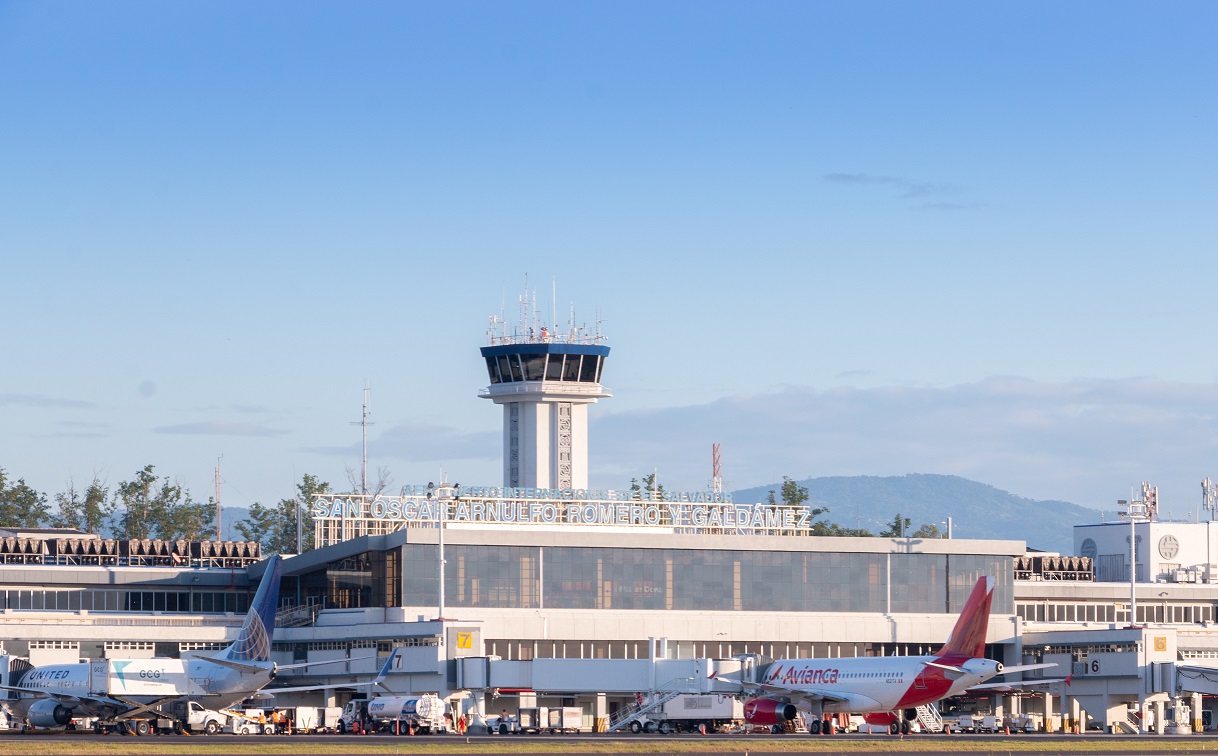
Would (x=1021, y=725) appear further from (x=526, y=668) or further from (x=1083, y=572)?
(x=1083, y=572)

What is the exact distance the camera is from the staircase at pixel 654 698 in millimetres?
106750

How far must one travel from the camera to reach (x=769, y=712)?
10394 centimetres

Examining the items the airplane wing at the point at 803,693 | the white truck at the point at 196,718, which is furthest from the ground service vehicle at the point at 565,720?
the white truck at the point at 196,718

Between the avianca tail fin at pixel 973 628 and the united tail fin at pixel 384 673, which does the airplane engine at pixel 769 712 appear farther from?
the united tail fin at pixel 384 673

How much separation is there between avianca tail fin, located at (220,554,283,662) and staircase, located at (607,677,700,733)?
2198 centimetres

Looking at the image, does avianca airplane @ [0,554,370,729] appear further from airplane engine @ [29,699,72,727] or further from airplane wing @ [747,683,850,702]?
airplane wing @ [747,683,850,702]

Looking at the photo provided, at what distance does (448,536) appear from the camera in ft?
394

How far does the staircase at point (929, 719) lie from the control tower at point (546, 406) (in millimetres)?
43941

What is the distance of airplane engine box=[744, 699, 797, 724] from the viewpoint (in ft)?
340

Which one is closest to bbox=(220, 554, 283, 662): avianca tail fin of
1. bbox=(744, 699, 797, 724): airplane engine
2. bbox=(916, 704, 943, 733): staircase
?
bbox=(744, 699, 797, 724): airplane engine

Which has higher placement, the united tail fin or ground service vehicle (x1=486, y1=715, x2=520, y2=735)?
the united tail fin

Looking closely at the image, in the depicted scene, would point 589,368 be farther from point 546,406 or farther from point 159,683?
point 159,683

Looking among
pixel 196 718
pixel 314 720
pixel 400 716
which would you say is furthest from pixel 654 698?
pixel 196 718

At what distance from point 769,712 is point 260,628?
99.7 feet
